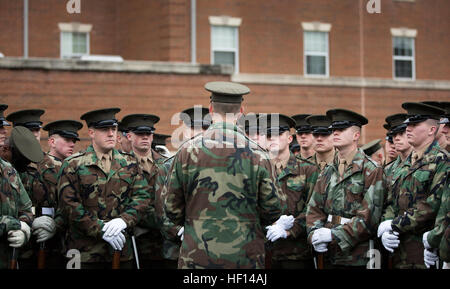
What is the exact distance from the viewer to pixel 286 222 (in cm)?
711

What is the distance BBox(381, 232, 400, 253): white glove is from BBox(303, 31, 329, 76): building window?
1834 centimetres

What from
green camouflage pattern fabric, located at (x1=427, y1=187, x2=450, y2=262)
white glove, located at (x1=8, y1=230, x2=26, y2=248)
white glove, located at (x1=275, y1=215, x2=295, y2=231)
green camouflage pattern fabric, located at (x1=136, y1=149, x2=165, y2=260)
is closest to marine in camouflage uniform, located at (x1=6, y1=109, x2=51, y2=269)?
white glove, located at (x1=8, y1=230, x2=26, y2=248)

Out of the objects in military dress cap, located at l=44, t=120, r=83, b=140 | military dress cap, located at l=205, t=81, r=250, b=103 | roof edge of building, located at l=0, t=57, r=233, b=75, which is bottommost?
military dress cap, located at l=44, t=120, r=83, b=140

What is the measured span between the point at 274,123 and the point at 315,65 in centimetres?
1656

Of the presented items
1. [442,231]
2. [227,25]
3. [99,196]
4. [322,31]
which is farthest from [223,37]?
[442,231]

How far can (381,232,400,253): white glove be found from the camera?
6.18 m

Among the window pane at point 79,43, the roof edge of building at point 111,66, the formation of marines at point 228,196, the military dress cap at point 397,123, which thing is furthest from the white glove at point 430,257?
the window pane at point 79,43

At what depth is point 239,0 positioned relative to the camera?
22906 mm

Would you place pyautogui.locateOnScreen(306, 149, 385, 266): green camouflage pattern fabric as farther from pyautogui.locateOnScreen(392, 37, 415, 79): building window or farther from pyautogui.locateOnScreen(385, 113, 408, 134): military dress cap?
pyautogui.locateOnScreen(392, 37, 415, 79): building window

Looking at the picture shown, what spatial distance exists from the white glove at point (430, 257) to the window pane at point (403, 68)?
20.2 m

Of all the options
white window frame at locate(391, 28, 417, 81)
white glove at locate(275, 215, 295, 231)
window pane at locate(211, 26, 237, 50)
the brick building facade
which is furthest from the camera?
white window frame at locate(391, 28, 417, 81)

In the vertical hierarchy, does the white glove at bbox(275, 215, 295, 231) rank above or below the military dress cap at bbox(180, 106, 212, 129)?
below

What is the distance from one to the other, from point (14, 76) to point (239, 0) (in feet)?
30.5
